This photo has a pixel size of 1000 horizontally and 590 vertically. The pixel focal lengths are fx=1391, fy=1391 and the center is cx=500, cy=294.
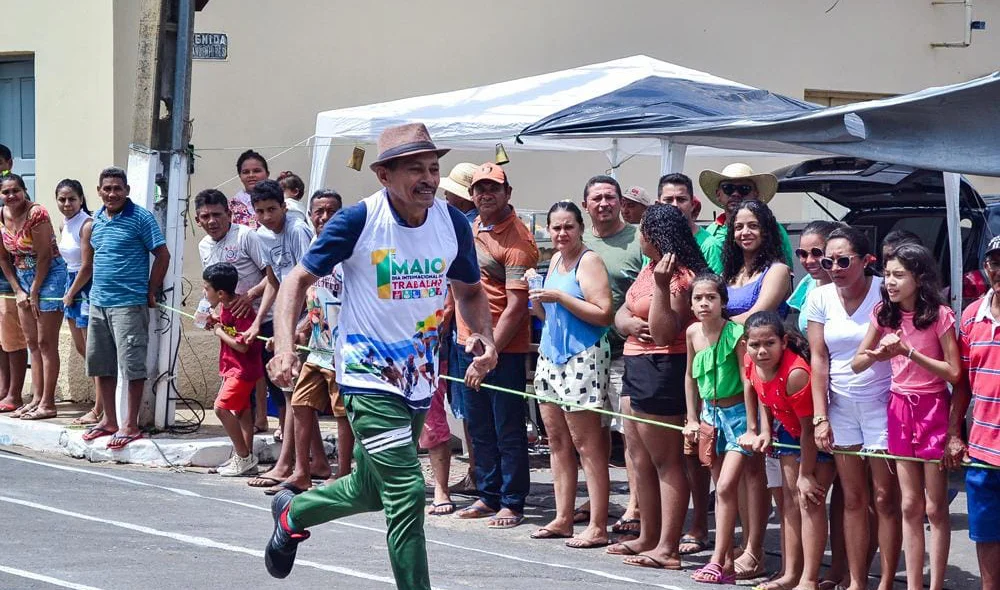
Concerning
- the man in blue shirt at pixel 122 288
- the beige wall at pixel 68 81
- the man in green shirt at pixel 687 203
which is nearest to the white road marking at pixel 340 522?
the man in blue shirt at pixel 122 288

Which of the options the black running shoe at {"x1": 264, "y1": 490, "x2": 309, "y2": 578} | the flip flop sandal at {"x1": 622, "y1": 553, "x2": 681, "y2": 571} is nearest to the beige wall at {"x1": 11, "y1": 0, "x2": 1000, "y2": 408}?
the flip flop sandal at {"x1": 622, "y1": 553, "x2": 681, "y2": 571}

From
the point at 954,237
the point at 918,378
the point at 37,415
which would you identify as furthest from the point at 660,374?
the point at 37,415

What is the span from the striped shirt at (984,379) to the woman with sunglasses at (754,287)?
3.90ft

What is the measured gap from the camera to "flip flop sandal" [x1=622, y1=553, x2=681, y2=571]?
7461 millimetres

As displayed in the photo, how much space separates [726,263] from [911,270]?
139 cm

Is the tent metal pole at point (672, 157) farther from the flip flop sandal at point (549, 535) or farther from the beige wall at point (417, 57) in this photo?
the beige wall at point (417, 57)

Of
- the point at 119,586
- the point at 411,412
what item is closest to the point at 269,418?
the point at 119,586

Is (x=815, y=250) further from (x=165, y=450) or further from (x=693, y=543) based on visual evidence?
(x=165, y=450)

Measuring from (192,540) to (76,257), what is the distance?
439 centimetres

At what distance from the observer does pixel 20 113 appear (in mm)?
14156

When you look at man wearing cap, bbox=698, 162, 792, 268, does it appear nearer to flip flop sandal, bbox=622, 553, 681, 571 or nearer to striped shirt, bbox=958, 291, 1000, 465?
flip flop sandal, bbox=622, 553, 681, 571

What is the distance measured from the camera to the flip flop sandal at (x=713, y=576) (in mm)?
7109

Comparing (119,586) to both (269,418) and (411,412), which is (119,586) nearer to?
(411,412)

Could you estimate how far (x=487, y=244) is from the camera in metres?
8.73
